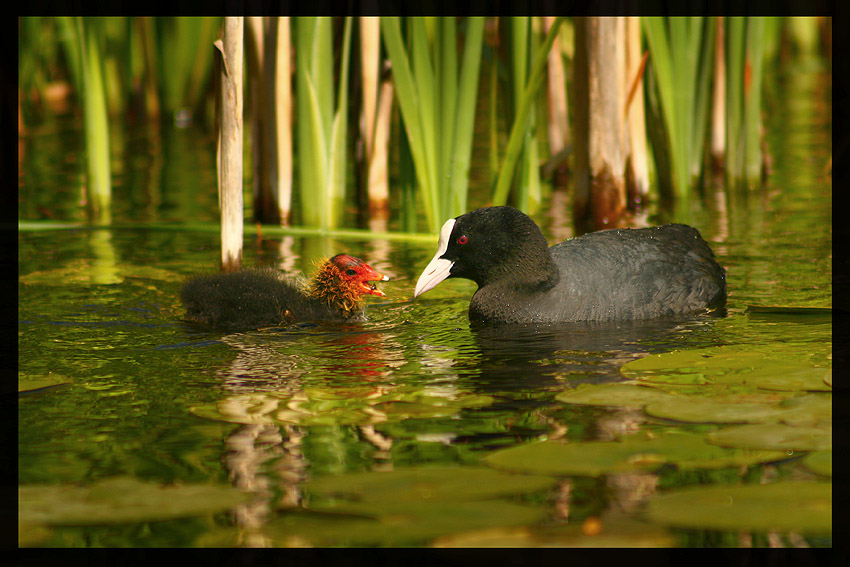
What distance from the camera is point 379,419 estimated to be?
12.2 feet

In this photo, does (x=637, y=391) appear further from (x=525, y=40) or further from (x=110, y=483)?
(x=525, y=40)

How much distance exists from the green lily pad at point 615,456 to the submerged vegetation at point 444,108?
3.09 meters

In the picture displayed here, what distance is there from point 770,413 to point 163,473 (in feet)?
6.12

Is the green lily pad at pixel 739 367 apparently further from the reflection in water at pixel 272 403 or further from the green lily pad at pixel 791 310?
the reflection in water at pixel 272 403

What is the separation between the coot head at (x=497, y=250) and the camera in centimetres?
536

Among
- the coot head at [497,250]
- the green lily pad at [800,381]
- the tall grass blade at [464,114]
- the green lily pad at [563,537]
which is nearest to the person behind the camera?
the green lily pad at [563,537]

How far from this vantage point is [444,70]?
20.8ft

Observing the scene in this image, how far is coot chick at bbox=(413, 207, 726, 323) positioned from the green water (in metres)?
0.16

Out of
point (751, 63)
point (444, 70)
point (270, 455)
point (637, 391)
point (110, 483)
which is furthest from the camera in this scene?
point (751, 63)

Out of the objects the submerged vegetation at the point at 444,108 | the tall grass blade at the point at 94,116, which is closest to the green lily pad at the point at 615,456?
the submerged vegetation at the point at 444,108

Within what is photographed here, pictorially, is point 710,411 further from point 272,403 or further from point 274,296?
point 274,296

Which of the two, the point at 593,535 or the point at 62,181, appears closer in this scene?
the point at 593,535

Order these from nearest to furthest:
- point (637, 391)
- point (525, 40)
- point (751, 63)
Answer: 1. point (637, 391)
2. point (525, 40)
3. point (751, 63)
